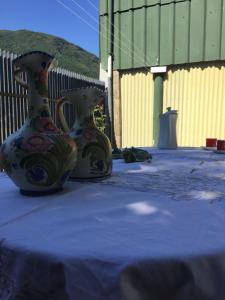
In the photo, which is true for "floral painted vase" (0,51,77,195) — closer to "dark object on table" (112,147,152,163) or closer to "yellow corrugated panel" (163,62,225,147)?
"dark object on table" (112,147,152,163)

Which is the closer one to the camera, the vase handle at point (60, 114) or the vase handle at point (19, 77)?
the vase handle at point (19, 77)

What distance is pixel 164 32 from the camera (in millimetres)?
4355

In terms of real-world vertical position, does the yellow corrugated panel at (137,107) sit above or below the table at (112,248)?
above

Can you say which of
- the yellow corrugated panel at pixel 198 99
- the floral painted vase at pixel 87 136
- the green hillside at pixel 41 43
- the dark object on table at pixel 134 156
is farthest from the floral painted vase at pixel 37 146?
the green hillside at pixel 41 43

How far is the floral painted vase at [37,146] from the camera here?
0.82m

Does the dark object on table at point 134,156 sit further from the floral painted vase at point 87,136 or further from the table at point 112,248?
the table at point 112,248

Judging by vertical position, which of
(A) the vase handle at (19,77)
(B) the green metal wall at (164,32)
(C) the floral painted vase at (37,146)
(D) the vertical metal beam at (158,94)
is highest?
(B) the green metal wall at (164,32)

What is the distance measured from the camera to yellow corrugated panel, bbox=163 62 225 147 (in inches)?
164

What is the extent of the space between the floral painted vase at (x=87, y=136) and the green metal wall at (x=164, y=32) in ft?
11.3

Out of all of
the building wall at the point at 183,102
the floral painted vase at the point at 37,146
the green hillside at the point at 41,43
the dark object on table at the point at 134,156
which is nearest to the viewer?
the floral painted vase at the point at 37,146

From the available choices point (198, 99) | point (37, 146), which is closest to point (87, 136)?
point (37, 146)

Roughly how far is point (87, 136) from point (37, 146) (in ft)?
0.89

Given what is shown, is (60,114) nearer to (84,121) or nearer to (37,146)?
(84,121)

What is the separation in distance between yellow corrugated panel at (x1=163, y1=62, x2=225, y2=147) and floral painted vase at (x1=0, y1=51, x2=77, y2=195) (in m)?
3.63
